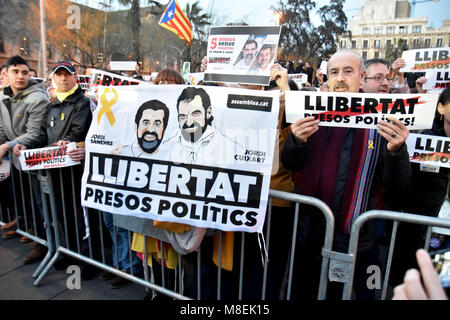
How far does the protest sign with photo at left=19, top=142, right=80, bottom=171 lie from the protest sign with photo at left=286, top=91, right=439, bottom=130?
6.84 ft

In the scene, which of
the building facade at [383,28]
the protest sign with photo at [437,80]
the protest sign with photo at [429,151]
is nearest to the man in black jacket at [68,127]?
the protest sign with photo at [429,151]

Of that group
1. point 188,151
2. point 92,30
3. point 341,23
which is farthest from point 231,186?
point 341,23

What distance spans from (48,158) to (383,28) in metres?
103

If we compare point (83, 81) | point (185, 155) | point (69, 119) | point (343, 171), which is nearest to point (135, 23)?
point (83, 81)

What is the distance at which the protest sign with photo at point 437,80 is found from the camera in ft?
13.6

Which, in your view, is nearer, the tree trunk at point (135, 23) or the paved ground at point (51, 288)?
the paved ground at point (51, 288)

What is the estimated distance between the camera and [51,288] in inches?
122

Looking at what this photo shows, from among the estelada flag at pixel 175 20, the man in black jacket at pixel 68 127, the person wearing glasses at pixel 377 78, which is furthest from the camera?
the estelada flag at pixel 175 20

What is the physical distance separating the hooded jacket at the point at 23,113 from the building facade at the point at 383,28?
283 ft

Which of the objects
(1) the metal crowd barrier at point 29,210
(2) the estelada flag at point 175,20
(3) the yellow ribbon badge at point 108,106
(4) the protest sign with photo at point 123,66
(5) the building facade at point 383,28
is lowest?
(1) the metal crowd barrier at point 29,210

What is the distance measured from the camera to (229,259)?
232 cm

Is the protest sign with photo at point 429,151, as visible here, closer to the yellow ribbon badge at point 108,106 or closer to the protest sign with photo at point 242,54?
the protest sign with photo at point 242,54
